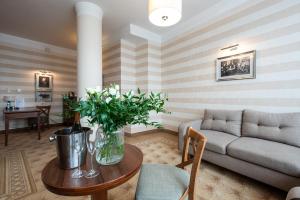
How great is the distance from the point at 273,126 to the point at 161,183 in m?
2.00

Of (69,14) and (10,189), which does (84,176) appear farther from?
(69,14)

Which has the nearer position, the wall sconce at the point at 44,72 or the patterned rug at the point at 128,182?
the patterned rug at the point at 128,182

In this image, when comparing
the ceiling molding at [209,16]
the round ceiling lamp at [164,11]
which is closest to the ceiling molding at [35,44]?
the ceiling molding at [209,16]

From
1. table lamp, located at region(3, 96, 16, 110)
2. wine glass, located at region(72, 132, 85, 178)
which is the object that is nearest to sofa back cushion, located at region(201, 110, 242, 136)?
wine glass, located at region(72, 132, 85, 178)

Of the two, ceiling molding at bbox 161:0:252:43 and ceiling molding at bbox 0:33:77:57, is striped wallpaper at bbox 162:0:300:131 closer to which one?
ceiling molding at bbox 161:0:252:43

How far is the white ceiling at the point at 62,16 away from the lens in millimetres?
3066

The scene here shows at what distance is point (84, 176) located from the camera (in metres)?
0.91

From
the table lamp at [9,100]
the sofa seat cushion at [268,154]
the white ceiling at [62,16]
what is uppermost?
the white ceiling at [62,16]

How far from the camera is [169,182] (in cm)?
114

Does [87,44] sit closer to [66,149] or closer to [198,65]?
[198,65]

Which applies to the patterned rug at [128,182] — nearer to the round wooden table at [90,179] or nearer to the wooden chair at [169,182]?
the wooden chair at [169,182]

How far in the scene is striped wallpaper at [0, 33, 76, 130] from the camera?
14.5ft

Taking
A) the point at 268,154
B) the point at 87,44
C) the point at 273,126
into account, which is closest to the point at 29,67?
the point at 87,44

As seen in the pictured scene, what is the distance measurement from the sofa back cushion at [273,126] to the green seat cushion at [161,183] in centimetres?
165
